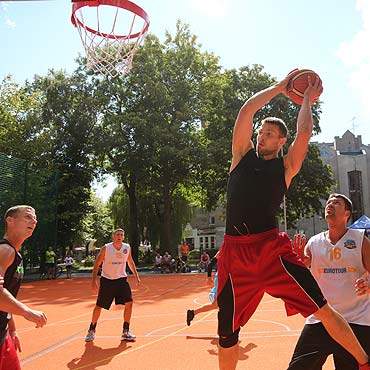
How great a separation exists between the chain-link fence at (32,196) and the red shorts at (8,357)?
1713 cm

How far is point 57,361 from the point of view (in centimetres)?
646

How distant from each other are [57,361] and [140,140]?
24.3 m

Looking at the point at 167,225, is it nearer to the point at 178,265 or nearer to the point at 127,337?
the point at 178,265

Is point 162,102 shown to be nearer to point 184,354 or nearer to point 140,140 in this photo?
point 140,140

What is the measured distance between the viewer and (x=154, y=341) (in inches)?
298

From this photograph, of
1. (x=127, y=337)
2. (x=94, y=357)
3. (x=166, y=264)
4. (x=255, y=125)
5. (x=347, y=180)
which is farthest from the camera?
(x=347, y=180)

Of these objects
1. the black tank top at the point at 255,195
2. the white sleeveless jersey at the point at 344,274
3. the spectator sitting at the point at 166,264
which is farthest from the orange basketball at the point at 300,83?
the spectator sitting at the point at 166,264

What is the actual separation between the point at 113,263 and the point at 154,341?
5.36 feet

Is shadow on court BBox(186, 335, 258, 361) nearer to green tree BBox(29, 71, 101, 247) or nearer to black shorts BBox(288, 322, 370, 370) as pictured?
black shorts BBox(288, 322, 370, 370)

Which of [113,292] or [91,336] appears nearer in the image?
[91,336]

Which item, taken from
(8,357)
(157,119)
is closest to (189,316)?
(8,357)

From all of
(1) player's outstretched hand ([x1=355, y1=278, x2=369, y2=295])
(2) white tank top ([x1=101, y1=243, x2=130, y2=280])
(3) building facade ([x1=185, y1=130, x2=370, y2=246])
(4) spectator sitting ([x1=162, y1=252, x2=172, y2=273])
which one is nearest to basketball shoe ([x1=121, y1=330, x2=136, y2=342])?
(2) white tank top ([x1=101, y1=243, x2=130, y2=280])

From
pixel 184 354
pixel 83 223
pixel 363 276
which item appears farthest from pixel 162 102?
pixel 363 276

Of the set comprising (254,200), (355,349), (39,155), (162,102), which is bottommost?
(355,349)
